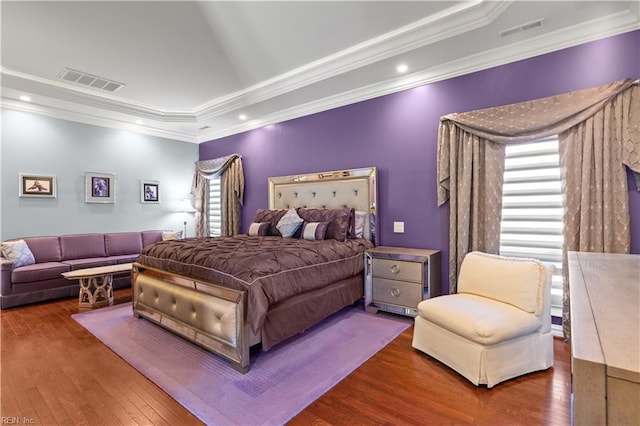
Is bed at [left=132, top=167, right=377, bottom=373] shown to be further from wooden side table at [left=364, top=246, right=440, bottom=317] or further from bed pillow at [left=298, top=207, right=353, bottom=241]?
wooden side table at [left=364, top=246, right=440, bottom=317]

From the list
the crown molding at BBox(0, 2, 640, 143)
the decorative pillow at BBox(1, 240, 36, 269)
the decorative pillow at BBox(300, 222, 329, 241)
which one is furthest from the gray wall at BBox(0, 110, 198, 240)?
the decorative pillow at BBox(300, 222, 329, 241)

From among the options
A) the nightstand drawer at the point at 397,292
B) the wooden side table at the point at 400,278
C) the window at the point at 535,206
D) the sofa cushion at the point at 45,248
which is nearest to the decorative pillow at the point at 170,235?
the sofa cushion at the point at 45,248

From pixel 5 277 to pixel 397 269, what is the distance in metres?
4.67

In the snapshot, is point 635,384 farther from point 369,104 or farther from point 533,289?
point 369,104

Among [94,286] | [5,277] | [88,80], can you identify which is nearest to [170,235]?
[94,286]

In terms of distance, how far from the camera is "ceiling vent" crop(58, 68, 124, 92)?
3746 millimetres

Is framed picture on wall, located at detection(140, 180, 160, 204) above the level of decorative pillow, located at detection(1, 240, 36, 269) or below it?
above

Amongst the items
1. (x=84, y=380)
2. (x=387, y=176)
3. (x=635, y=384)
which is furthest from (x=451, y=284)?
(x=84, y=380)

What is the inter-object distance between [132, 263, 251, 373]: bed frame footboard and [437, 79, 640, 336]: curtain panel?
2.28m

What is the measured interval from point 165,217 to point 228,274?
448cm

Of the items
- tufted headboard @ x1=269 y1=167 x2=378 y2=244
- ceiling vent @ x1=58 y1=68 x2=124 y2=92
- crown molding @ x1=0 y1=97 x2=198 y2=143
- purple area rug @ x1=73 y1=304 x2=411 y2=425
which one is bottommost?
purple area rug @ x1=73 y1=304 x2=411 y2=425

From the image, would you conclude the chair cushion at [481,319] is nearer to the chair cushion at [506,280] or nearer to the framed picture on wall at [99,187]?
the chair cushion at [506,280]

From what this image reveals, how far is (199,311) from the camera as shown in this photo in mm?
2475

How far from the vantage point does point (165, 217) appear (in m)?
6.07
